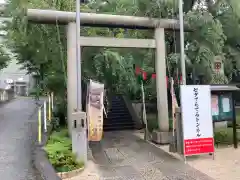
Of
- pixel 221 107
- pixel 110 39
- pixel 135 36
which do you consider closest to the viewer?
pixel 221 107

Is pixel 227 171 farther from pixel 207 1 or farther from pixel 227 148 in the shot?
pixel 207 1

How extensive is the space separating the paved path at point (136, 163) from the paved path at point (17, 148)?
6.63 ft

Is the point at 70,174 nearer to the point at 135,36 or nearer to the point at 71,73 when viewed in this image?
the point at 71,73

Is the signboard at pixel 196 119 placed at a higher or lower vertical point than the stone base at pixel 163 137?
higher

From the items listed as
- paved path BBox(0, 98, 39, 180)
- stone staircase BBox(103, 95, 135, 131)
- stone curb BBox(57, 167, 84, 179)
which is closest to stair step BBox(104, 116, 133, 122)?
stone staircase BBox(103, 95, 135, 131)

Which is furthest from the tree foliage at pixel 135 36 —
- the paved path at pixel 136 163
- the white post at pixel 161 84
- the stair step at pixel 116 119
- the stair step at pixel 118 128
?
the paved path at pixel 136 163

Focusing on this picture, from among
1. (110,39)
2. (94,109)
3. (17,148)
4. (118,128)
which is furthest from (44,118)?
(118,128)

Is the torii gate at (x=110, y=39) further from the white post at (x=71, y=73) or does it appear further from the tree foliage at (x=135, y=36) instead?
the tree foliage at (x=135, y=36)

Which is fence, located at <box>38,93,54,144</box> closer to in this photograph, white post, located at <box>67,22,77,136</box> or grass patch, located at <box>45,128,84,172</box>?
grass patch, located at <box>45,128,84,172</box>

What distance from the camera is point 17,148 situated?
10.1 meters

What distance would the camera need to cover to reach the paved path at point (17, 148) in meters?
7.55

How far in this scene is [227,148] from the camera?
11273 millimetres

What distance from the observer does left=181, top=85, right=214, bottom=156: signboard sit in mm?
9445

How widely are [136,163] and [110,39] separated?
4.69 metres
